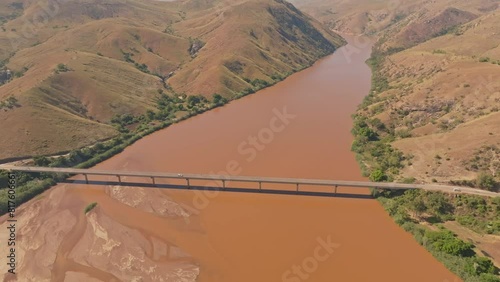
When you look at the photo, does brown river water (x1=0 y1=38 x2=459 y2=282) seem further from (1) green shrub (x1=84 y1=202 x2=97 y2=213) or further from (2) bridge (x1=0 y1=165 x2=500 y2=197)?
(2) bridge (x1=0 y1=165 x2=500 y2=197)

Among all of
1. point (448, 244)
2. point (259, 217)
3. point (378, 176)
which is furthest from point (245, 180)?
point (448, 244)

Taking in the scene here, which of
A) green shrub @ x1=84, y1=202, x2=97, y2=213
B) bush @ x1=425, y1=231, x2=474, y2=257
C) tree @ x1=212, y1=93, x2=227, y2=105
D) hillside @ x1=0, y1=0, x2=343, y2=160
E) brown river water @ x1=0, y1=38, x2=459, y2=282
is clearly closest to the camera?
bush @ x1=425, y1=231, x2=474, y2=257

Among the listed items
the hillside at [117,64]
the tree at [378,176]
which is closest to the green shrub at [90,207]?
the hillside at [117,64]

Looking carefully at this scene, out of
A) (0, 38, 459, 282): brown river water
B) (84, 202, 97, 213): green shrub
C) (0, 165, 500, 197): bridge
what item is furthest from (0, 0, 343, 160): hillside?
(84, 202, 97, 213): green shrub

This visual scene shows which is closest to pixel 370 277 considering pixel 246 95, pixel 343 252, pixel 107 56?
pixel 343 252

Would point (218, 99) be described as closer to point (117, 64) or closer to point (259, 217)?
point (117, 64)

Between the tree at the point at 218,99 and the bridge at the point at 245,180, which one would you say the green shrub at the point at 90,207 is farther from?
the tree at the point at 218,99

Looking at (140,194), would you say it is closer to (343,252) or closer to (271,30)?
(343,252)
